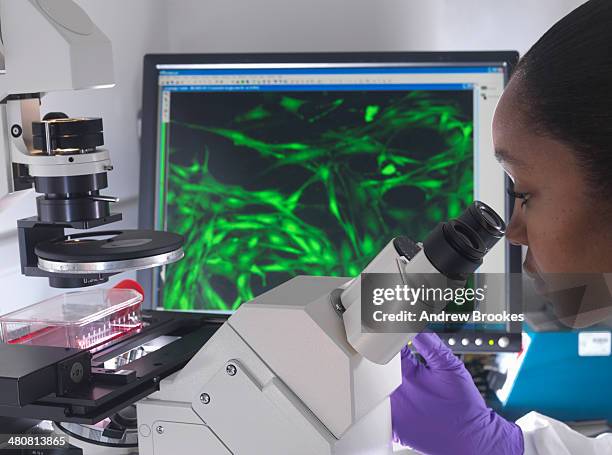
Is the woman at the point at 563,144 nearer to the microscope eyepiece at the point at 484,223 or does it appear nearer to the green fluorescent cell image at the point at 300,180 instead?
the microscope eyepiece at the point at 484,223

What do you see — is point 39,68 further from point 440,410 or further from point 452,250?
point 440,410

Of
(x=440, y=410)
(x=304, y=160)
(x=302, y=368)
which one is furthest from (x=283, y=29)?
(x=302, y=368)

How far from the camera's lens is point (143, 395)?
85cm

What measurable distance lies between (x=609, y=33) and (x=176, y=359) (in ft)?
1.80

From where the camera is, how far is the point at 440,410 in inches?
50.4

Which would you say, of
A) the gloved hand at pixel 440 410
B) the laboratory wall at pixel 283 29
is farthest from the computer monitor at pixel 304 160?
the gloved hand at pixel 440 410

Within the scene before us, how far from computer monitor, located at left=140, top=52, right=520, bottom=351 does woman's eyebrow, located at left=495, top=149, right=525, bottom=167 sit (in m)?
0.69

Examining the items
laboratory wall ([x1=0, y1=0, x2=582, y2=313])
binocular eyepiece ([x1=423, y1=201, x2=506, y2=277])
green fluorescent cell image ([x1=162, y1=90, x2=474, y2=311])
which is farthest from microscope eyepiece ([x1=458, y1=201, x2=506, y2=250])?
laboratory wall ([x1=0, y1=0, x2=582, y2=313])

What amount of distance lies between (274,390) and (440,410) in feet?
1.79

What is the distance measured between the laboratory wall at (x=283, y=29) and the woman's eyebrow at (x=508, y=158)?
973 millimetres

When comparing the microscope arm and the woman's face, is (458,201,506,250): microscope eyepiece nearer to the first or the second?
the woman's face

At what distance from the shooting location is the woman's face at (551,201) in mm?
793

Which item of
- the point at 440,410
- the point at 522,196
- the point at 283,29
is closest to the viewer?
the point at 522,196

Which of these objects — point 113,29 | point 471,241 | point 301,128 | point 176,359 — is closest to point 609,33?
point 471,241
